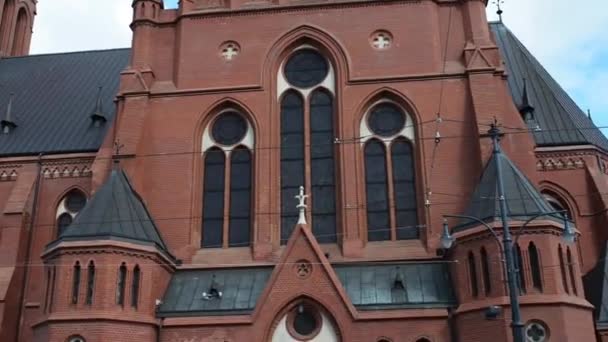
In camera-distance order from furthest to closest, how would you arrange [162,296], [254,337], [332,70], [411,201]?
[332,70] → [411,201] → [162,296] → [254,337]

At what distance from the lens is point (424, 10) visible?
26359 millimetres

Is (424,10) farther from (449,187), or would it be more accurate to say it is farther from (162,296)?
(162,296)

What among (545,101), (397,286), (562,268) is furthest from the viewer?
(545,101)

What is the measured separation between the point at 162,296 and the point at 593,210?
16.1m

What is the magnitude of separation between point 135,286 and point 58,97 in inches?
638

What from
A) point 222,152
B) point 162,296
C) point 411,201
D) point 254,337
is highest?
point 222,152

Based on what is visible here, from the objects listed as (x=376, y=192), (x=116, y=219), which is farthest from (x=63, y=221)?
(x=376, y=192)

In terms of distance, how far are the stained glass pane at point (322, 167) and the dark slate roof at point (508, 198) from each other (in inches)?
184

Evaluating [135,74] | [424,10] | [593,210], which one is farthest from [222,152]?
[593,210]

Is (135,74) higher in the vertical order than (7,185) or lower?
higher

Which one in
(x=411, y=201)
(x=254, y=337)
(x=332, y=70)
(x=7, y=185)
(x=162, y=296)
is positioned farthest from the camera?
(x=7, y=185)

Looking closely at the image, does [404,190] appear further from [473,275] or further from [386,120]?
[473,275]

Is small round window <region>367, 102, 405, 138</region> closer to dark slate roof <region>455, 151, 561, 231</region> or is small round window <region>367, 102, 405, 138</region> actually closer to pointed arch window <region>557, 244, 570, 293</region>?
dark slate roof <region>455, 151, 561, 231</region>

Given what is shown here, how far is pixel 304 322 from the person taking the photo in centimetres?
2158
